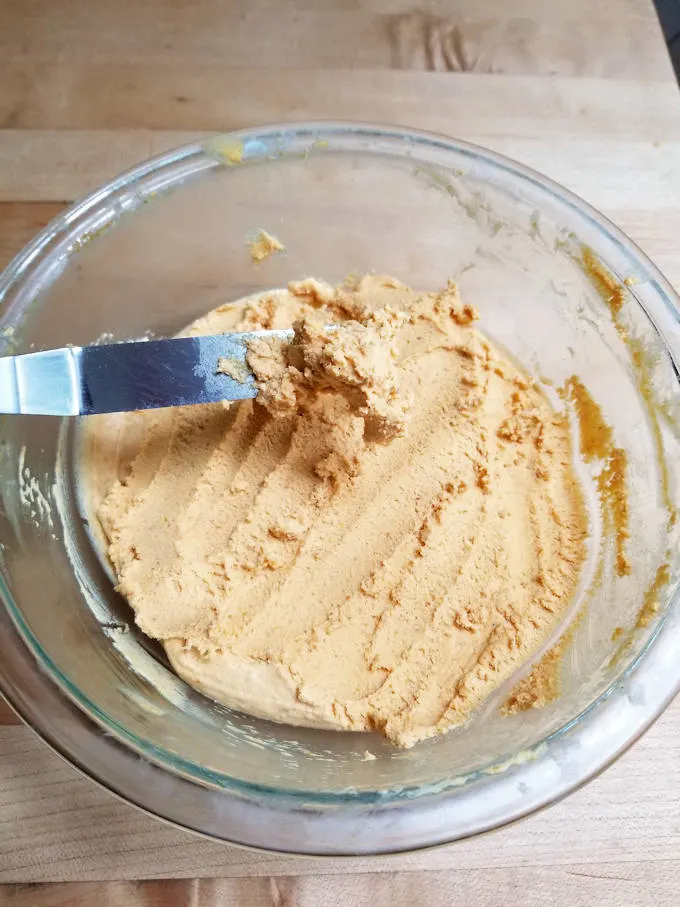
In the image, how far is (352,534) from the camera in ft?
3.05

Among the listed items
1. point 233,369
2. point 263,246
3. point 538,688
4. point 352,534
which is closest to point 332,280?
point 263,246

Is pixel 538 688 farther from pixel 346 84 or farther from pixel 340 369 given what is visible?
pixel 346 84

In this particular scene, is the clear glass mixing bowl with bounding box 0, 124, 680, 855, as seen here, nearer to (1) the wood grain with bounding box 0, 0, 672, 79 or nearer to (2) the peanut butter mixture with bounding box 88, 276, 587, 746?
(2) the peanut butter mixture with bounding box 88, 276, 587, 746

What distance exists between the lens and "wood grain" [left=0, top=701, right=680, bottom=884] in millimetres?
871

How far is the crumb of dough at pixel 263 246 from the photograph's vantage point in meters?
1.13

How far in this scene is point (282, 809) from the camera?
2.37 feet

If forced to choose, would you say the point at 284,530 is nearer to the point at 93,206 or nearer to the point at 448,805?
the point at 448,805

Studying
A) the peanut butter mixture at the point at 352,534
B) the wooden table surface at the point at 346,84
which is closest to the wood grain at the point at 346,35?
the wooden table surface at the point at 346,84

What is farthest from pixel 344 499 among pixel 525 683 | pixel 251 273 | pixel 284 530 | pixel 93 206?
pixel 93 206

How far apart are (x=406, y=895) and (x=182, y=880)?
0.28m

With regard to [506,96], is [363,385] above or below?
below

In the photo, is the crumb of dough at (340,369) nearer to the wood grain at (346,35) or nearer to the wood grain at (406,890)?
the wood grain at (406,890)

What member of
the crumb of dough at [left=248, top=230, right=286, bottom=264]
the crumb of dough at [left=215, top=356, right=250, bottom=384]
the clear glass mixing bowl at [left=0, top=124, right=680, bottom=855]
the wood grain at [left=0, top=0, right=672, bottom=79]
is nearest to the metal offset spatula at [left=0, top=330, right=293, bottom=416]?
the crumb of dough at [left=215, top=356, right=250, bottom=384]

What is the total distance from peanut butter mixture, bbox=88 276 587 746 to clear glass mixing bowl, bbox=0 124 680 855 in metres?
0.06
